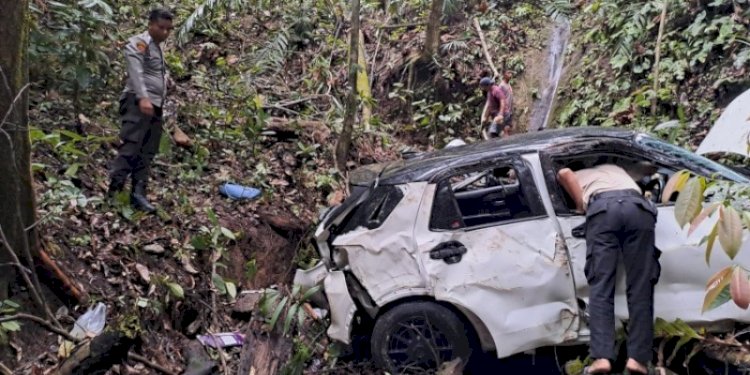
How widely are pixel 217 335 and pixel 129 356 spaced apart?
96 centimetres

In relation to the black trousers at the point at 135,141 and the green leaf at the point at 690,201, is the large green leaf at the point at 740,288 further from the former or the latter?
the black trousers at the point at 135,141

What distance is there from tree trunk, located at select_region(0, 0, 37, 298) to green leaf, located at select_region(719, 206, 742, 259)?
3765 millimetres

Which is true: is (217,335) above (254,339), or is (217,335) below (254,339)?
below

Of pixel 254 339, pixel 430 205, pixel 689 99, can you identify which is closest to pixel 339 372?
pixel 254 339

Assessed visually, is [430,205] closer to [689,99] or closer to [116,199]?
[116,199]

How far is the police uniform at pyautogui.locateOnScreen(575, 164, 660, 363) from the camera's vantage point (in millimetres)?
3816

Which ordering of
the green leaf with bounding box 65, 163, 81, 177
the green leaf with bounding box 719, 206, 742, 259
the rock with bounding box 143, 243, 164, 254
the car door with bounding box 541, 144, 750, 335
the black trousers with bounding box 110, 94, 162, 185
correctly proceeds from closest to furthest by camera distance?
the green leaf with bounding box 719, 206, 742, 259 < the car door with bounding box 541, 144, 750, 335 < the rock with bounding box 143, 243, 164, 254 < the black trousers with bounding box 110, 94, 162, 185 < the green leaf with bounding box 65, 163, 81, 177

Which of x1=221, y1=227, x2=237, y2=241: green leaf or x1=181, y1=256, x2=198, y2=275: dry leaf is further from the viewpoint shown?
x1=221, y1=227, x2=237, y2=241: green leaf

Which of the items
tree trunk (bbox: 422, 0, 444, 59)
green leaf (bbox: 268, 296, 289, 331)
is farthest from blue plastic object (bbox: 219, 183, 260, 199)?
Result: tree trunk (bbox: 422, 0, 444, 59)

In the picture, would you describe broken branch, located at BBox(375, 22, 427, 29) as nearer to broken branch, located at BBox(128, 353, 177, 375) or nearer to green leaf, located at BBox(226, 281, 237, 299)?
green leaf, located at BBox(226, 281, 237, 299)

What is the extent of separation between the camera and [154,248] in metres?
5.72

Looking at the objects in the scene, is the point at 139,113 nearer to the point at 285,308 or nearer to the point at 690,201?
the point at 285,308

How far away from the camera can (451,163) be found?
176 inches

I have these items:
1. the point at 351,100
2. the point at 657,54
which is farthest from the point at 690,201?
the point at 657,54
